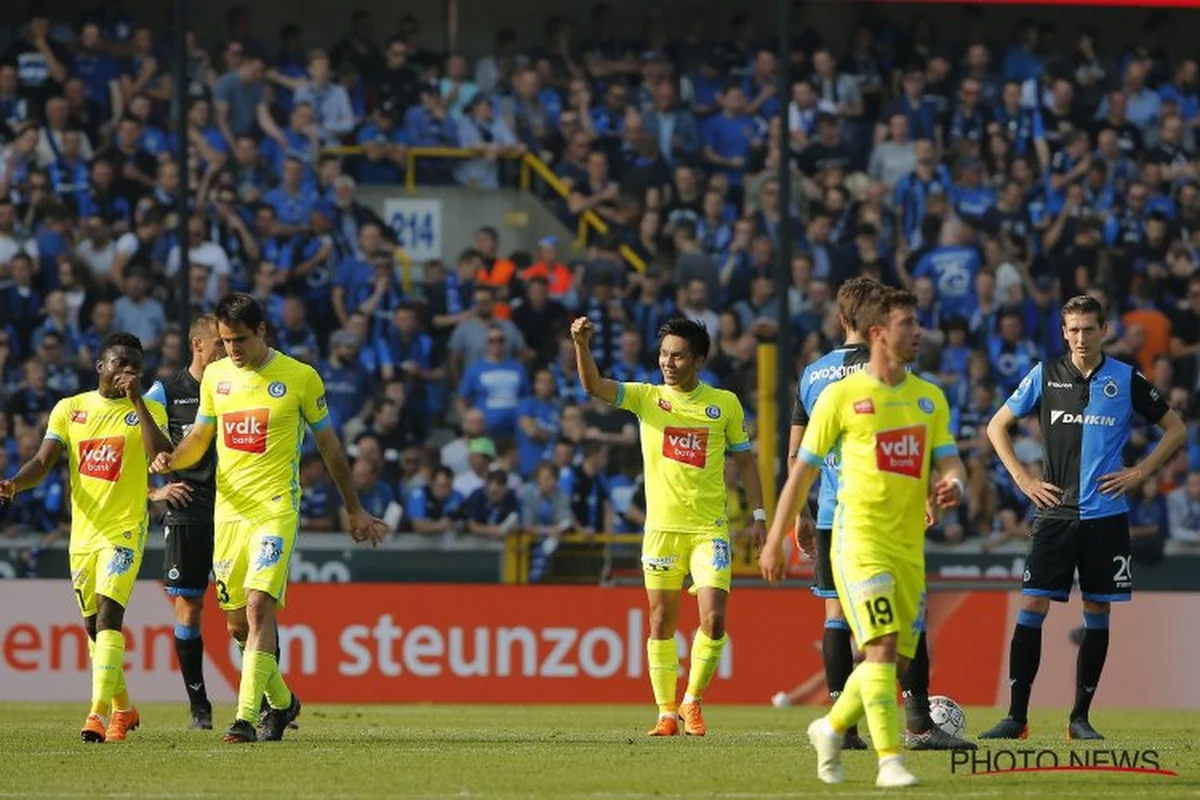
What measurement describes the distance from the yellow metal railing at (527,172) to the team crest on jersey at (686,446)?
39.9 ft

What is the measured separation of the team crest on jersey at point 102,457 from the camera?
13.0m

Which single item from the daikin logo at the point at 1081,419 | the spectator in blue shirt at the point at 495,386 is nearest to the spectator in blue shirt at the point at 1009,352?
A: the spectator in blue shirt at the point at 495,386

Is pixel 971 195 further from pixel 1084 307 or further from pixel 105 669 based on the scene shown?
pixel 105 669

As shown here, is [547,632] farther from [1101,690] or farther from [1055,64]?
[1055,64]

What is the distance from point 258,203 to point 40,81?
9.32 feet

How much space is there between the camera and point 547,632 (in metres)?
19.5

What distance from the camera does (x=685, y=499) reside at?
514 inches

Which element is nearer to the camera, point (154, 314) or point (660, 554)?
point (660, 554)

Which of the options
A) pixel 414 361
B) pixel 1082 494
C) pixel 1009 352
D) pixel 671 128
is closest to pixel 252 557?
pixel 1082 494

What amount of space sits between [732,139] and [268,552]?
14.9 meters

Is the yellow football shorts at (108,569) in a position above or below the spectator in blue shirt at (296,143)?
below

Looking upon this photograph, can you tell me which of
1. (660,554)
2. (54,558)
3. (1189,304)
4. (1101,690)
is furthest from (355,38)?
(660,554)

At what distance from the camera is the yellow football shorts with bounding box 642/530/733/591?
12945 mm

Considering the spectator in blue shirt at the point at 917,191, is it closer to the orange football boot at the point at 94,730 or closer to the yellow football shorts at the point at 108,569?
the yellow football shorts at the point at 108,569
